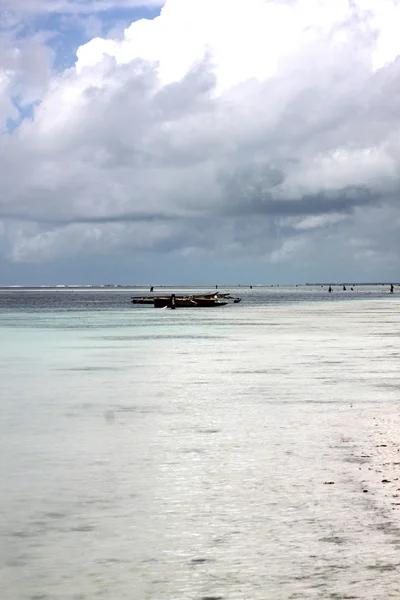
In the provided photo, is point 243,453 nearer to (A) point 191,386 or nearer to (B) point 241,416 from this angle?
(B) point 241,416

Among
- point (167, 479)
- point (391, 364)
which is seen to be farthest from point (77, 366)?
point (167, 479)

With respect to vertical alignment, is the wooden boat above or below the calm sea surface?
above

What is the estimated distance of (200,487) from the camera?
13750 millimetres

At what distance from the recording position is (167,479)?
1439 cm

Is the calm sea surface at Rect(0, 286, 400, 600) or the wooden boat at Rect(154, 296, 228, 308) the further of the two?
the wooden boat at Rect(154, 296, 228, 308)

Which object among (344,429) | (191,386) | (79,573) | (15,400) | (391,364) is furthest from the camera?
(391,364)

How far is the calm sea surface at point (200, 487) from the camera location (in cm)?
959

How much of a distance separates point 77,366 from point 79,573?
2634cm

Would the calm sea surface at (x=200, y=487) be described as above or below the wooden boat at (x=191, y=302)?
below

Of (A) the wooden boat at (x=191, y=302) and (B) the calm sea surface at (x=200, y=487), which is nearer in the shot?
(B) the calm sea surface at (x=200, y=487)

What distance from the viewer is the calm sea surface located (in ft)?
31.4

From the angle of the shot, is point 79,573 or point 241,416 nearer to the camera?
point 79,573

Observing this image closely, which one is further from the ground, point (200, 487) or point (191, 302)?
point (191, 302)

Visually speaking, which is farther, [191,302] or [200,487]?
[191,302]
